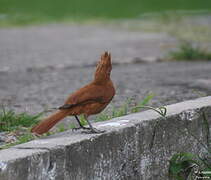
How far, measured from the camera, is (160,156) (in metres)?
4.64

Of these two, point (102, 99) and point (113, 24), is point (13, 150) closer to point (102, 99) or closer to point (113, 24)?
point (102, 99)

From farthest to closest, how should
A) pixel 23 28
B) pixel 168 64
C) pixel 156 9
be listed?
1. pixel 156 9
2. pixel 23 28
3. pixel 168 64

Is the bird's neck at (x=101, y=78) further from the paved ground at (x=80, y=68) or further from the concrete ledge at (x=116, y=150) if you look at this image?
the paved ground at (x=80, y=68)

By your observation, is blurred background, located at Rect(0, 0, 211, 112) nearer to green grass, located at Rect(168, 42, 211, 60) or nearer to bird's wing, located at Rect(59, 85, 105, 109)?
green grass, located at Rect(168, 42, 211, 60)

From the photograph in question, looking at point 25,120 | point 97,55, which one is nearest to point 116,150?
point 25,120

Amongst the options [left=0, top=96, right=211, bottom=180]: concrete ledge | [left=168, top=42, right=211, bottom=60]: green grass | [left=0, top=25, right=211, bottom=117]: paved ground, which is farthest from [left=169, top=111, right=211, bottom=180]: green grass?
[left=168, top=42, right=211, bottom=60]: green grass

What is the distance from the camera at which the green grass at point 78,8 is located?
17906 mm

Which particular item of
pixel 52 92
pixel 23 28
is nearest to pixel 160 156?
pixel 52 92

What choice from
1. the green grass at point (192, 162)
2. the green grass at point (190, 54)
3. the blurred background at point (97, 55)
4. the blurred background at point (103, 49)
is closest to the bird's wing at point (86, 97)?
the blurred background at point (97, 55)

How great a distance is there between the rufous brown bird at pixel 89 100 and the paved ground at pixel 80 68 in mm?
1327

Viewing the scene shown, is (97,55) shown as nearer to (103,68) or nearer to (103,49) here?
(103,49)

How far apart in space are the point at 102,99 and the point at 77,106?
17cm

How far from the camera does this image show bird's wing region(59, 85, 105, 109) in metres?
4.27

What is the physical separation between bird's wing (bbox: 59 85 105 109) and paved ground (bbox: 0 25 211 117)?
1386 millimetres
